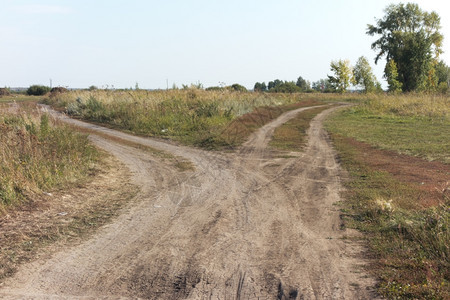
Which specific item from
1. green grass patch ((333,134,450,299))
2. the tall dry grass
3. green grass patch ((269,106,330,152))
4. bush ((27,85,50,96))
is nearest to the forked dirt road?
green grass patch ((333,134,450,299))

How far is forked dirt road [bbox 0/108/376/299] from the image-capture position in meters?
4.25

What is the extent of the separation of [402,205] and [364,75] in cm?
6850

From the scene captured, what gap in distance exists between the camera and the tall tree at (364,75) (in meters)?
68.8

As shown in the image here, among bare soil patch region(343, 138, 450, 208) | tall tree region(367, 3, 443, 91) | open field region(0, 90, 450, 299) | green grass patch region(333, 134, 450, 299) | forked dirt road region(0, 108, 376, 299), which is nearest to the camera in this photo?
green grass patch region(333, 134, 450, 299)

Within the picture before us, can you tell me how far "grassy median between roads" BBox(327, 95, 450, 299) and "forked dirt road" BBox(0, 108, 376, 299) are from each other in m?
0.34

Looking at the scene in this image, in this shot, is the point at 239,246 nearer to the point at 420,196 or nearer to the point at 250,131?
the point at 420,196

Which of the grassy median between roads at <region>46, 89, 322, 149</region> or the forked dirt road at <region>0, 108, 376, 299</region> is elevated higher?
the grassy median between roads at <region>46, 89, 322, 149</region>

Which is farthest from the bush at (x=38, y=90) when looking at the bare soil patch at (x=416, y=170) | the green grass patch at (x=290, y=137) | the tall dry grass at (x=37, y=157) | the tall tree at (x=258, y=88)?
the bare soil patch at (x=416, y=170)

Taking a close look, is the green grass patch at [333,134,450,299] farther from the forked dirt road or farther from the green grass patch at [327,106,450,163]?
the green grass patch at [327,106,450,163]

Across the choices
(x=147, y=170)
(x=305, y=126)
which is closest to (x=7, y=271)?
(x=147, y=170)

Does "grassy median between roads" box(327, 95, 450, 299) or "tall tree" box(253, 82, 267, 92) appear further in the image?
"tall tree" box(253, 82, 267, 92)

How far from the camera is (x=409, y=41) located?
57.9 meters

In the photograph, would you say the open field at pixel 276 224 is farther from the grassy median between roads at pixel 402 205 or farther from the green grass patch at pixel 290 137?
the green grass patch at pixel 290 137

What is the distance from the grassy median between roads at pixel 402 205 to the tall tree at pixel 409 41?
45.3m
